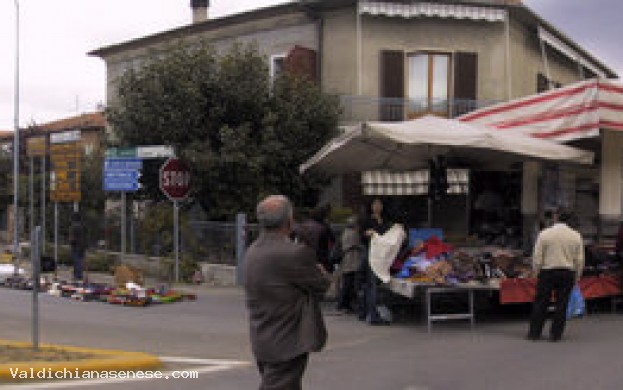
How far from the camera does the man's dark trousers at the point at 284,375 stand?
4480 millimetres

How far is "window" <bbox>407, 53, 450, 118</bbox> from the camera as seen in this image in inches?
767

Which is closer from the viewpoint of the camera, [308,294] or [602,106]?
[308,294]

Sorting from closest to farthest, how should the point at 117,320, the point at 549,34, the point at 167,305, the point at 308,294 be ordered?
1. the point at 308,294
2. the point at 117,320
3. the point at 167,305
4. the point at 549,34

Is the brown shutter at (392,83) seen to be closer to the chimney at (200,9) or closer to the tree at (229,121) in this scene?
the tree at (229,121)

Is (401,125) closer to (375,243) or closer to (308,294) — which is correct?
(375,243)

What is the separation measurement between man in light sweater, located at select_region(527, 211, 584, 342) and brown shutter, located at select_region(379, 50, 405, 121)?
10435 millimetres

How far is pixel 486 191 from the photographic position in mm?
16453

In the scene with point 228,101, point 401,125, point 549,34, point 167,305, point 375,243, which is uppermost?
point 549,34

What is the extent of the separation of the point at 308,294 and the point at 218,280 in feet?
39.0

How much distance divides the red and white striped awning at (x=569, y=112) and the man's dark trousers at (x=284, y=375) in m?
8.87

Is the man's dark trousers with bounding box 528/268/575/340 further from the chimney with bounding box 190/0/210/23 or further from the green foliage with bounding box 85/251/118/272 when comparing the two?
the chimney with bounding box 190/0/210/23

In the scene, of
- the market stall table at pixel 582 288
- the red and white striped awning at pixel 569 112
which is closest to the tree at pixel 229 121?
the red and white striped awning at pixel 569 112

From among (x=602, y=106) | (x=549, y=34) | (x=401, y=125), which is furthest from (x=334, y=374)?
(x=549, y=34)

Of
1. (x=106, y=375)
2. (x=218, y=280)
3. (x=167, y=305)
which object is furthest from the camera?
(x=218, y=280)
